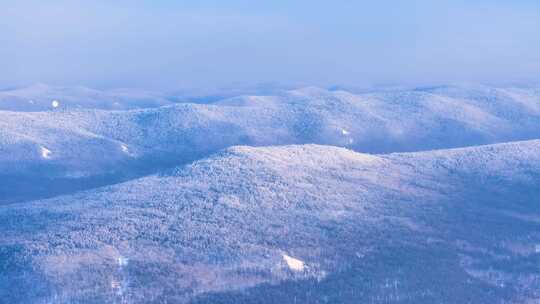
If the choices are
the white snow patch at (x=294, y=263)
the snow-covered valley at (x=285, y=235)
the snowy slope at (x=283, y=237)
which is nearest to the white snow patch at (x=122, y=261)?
the snowy slope at (x=283, y=237)

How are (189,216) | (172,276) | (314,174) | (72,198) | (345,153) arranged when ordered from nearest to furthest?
(172,276)
(189,216)
(72,198)
(314,174)
(345,153)

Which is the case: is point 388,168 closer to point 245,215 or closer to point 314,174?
point 314,174

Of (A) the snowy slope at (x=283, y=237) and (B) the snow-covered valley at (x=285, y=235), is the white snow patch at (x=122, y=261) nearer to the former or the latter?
(A) the snowy slope at (x=283, y=237)

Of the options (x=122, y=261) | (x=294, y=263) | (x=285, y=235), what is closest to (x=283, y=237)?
(x=285, y=235)

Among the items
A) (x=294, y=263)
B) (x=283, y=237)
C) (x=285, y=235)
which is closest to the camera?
(x=294, y=263)

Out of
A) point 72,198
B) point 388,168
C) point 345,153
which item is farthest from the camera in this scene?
point 345,153

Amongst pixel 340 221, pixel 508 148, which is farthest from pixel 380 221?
pixel 508 148

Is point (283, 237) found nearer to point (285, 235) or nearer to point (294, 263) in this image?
point (285, 235)
